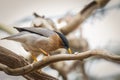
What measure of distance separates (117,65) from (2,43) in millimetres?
732

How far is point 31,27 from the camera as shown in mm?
1776

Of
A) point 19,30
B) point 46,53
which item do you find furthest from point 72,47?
point 19,30

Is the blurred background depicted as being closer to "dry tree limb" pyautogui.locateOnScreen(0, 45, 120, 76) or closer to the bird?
the bird

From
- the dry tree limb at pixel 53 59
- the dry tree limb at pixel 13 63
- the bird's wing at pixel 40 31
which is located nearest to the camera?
the dry tree limb at pixel 53 59

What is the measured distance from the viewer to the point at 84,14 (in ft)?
6.17

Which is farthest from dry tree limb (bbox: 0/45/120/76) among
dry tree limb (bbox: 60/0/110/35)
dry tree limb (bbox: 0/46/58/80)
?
dry tree limb (bbox: 60/0/110/35)

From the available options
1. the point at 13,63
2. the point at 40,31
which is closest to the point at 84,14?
the point at 40,31

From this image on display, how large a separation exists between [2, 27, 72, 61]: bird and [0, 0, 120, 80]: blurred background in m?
0.08

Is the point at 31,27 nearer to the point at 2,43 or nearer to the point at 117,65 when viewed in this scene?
the point at 2,43

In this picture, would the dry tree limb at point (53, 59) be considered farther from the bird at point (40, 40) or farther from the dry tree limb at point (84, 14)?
the dry tree limb at point (84, 14)

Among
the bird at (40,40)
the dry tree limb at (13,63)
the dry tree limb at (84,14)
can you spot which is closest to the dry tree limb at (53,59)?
the dry tree limb at (13,63)

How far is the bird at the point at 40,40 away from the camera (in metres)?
1.68

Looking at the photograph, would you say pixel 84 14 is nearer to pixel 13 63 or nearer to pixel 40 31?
pixel 40 31

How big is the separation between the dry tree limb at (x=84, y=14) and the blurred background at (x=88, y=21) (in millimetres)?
26
